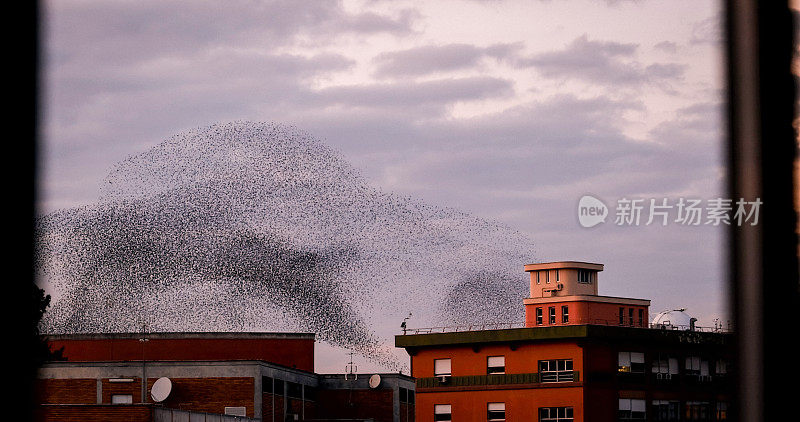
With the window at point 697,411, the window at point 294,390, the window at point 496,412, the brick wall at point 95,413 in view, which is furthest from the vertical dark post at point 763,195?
the window at point 294,390

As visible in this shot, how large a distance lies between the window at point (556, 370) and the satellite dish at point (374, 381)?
17.8ft

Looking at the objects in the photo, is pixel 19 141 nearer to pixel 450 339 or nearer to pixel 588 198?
pixel 588 198

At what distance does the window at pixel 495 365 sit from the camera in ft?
71.5

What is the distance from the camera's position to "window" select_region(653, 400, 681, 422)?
2034cm

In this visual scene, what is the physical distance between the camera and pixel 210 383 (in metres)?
21.3

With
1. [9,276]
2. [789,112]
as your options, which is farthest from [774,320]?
[9,276]

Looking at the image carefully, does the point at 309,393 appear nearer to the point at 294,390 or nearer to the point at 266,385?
the point at 294,390

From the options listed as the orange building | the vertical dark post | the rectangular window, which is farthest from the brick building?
the vertical dark post

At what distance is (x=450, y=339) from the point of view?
2253 cm

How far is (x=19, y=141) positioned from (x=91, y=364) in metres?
20.3

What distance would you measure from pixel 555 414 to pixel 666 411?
2152 mm

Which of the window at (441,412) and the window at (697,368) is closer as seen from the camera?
the window at (697,368)

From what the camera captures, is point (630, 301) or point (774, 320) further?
point (630, 301)

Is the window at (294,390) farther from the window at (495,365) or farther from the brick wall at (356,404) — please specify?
the window at (495,365)
